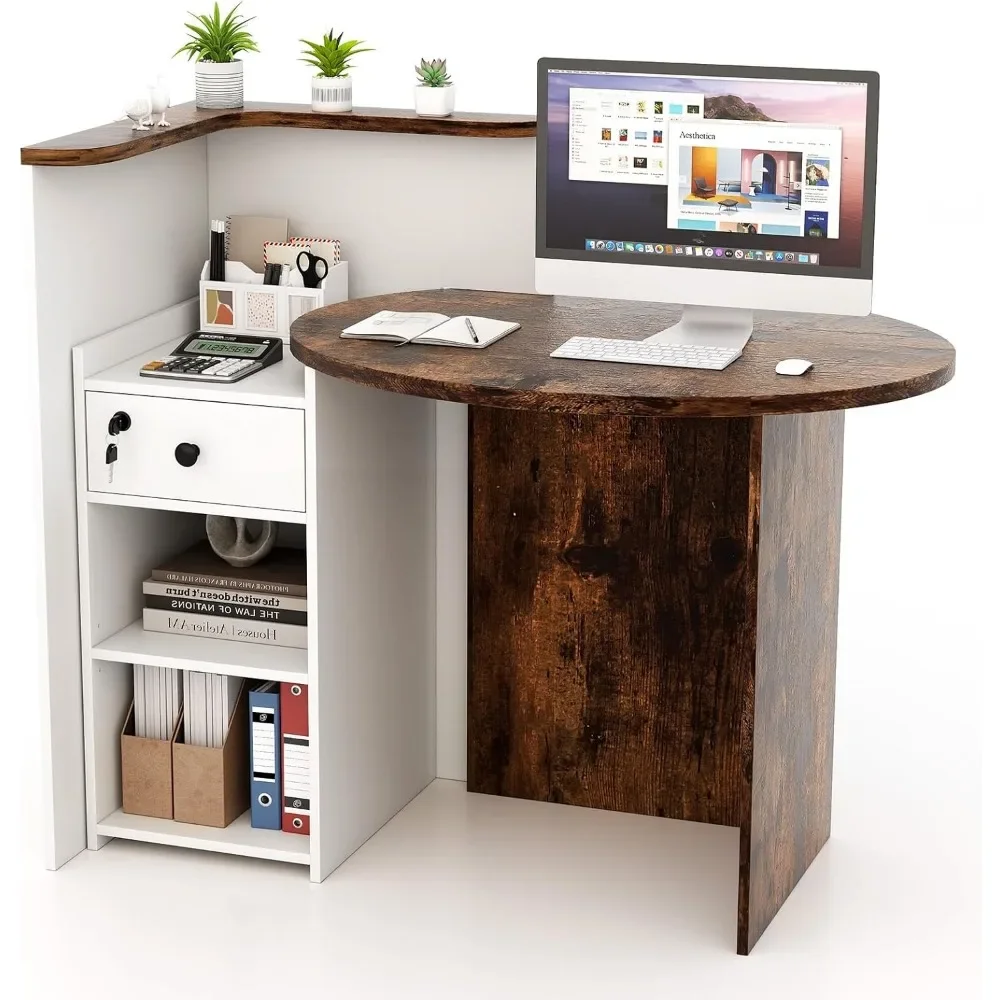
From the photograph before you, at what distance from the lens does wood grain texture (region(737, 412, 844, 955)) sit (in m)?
3.27

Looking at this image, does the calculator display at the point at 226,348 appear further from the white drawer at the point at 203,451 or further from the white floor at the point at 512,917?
the white floor at the point at 512,917

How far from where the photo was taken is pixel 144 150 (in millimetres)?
3506

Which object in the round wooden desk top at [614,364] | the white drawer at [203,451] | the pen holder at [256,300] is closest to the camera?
the round wooden desk top at [614,364]

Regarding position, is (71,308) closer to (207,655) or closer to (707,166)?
(207,655)

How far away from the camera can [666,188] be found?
3363 mm

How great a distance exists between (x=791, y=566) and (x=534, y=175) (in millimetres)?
907

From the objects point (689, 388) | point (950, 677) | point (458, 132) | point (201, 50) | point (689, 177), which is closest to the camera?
point (689, 388)

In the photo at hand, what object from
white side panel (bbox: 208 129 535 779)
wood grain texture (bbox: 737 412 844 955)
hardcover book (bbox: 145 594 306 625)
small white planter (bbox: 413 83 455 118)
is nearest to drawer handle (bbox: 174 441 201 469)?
hardcover book (bbox: 145 594 306 625)

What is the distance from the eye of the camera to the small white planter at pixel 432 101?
3.77 m

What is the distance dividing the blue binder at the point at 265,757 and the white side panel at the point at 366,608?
13 cm

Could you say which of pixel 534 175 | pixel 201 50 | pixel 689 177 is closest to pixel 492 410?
pixel 534 175

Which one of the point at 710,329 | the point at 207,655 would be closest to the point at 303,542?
the point at 207,655

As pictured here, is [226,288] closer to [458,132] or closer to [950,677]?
[458,132]

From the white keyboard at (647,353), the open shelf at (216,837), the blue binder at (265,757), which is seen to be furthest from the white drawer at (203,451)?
the open shelf at (216,837)
